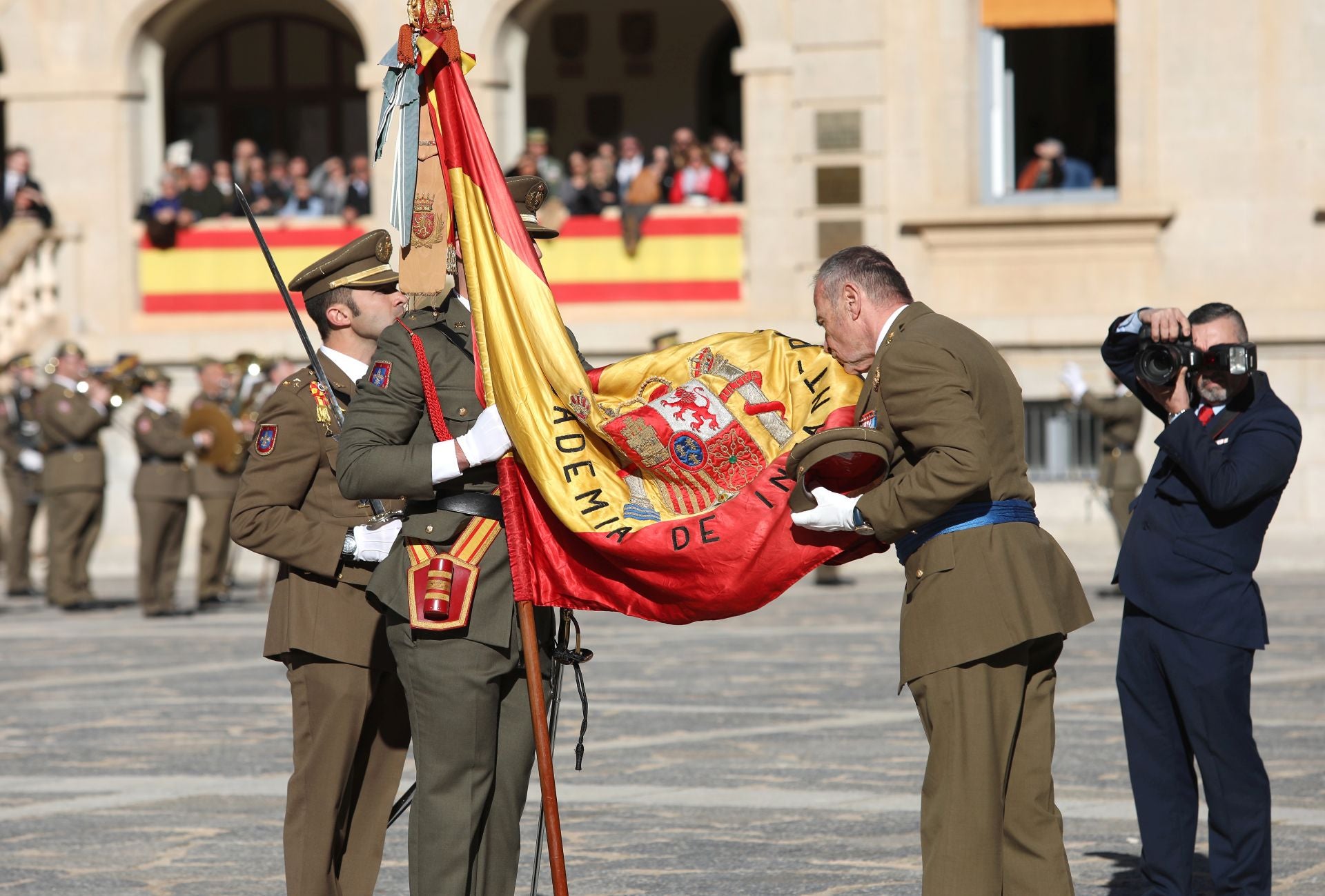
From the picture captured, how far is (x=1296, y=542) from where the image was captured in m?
20.3

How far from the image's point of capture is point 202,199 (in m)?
23.8

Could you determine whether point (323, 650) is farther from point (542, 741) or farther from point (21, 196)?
point (21, 196)

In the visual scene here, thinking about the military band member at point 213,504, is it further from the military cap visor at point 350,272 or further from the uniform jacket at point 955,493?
the uniform jacket at point 955,493

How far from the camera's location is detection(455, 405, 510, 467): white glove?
5.41m

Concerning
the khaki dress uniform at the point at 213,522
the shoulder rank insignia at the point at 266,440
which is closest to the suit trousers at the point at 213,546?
the khaki dress uniform at the point at 213,522

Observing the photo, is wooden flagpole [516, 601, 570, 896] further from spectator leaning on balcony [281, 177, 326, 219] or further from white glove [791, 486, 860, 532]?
spectator leaning on balcony [281, 177, 326, 219]

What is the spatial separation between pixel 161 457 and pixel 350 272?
41.2 ft

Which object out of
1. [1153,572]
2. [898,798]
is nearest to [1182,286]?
[898,798]

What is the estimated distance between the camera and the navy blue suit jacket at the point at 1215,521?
6293 mm

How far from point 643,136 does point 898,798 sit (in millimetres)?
19930

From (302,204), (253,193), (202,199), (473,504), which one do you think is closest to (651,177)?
(302,204)

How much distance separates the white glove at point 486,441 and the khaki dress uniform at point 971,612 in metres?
0.93

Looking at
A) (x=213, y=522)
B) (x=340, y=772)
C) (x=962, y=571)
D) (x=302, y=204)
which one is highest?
(x=302, y=204)

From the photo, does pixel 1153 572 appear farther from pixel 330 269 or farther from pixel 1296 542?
pixel 1296 542
